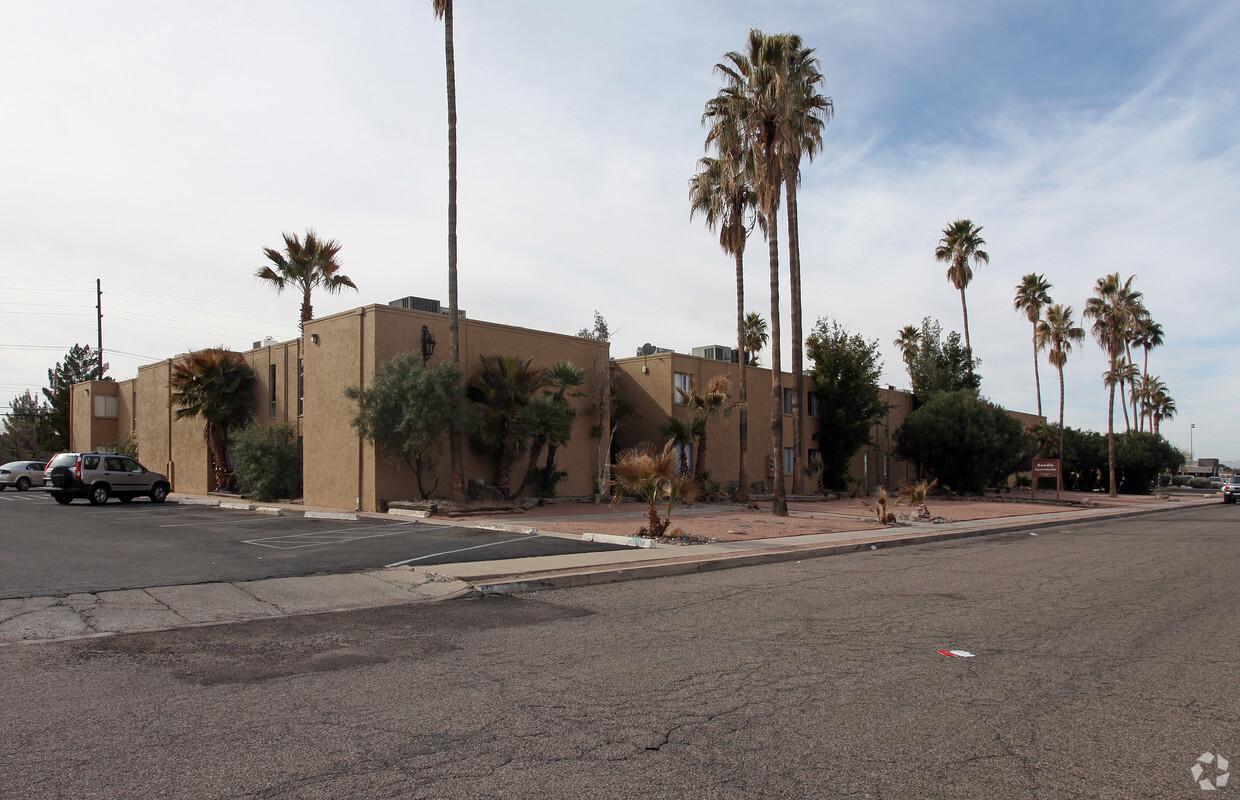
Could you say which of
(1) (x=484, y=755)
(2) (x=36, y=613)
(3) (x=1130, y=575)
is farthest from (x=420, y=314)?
(1) (x=484, y=755)

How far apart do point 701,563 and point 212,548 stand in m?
8.71

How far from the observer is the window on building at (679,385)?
31719mm

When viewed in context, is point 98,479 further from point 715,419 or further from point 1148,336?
point 1148,336

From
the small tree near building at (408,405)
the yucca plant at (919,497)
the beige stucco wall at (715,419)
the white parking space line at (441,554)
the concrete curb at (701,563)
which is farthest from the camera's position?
the beige stucco wall at (715,419)

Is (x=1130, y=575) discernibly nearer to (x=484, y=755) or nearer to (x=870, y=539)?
(x=870, y=539)

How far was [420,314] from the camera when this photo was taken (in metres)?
24.5

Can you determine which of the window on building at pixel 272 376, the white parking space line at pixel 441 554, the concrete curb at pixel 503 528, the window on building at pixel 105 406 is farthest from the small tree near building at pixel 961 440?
the window on building at pixel 105 406

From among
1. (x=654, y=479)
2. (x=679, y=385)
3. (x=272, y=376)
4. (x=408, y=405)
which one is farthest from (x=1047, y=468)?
(x=272, y=376)

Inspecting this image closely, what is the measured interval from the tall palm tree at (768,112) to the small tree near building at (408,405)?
32.0ft

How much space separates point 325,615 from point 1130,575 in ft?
39.8

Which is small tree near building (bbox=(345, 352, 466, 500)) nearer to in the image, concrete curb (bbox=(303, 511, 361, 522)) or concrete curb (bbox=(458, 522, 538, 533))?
concrete curb (bbox=(303, 511, 361, 522))

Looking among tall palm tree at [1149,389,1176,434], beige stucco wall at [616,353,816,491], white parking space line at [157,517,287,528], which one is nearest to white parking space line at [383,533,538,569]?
white parking space line at [157,517,287,528]

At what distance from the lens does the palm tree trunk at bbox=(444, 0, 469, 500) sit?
74.9 feet

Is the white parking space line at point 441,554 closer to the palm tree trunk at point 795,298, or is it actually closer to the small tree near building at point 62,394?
the palm tree trunk at point 795,298
